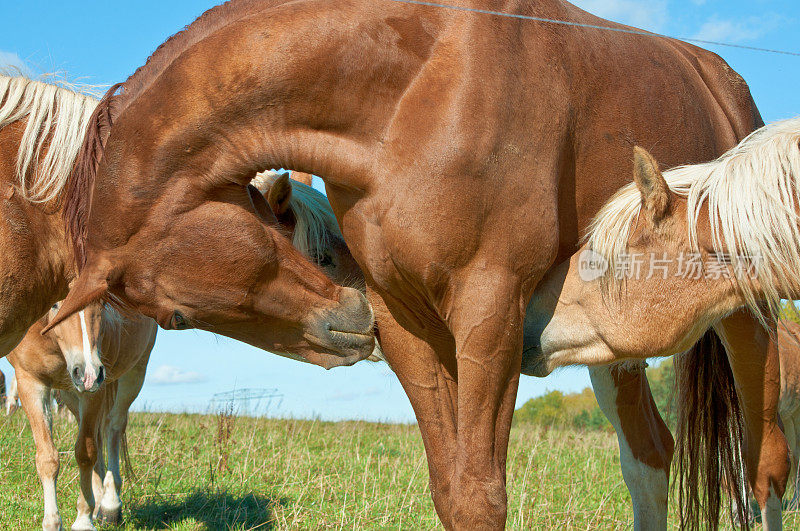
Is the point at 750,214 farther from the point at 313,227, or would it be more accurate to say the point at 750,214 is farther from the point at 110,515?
the point at 110,515

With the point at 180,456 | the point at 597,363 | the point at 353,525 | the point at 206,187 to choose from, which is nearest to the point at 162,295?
the point at 206,187

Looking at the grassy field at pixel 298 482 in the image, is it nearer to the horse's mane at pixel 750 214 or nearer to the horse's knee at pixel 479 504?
the horse's knee at pixel 479 504

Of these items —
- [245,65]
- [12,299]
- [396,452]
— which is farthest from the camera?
[396,452]

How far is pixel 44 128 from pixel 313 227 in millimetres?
1471

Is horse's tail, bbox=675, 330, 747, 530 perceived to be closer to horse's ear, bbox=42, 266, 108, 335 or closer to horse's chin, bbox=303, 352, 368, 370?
horse's chin, bbox=303, 352, 368, 370

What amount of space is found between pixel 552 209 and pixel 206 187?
1135 mm

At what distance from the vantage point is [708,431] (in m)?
3.81

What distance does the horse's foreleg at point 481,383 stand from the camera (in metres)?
2.18

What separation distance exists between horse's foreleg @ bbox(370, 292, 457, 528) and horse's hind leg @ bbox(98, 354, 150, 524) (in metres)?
3.90

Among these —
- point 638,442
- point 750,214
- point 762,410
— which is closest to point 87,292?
point 750,214

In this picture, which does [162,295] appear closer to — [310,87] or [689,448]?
[310,87]

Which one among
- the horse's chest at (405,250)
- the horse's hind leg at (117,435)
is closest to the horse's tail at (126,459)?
the horse's hind leg at (117,435)

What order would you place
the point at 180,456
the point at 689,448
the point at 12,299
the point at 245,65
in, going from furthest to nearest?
the point at 180,456 → the point at 689,448 → the point at 12,299 → the point at 245,65

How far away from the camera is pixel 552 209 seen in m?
2.29
